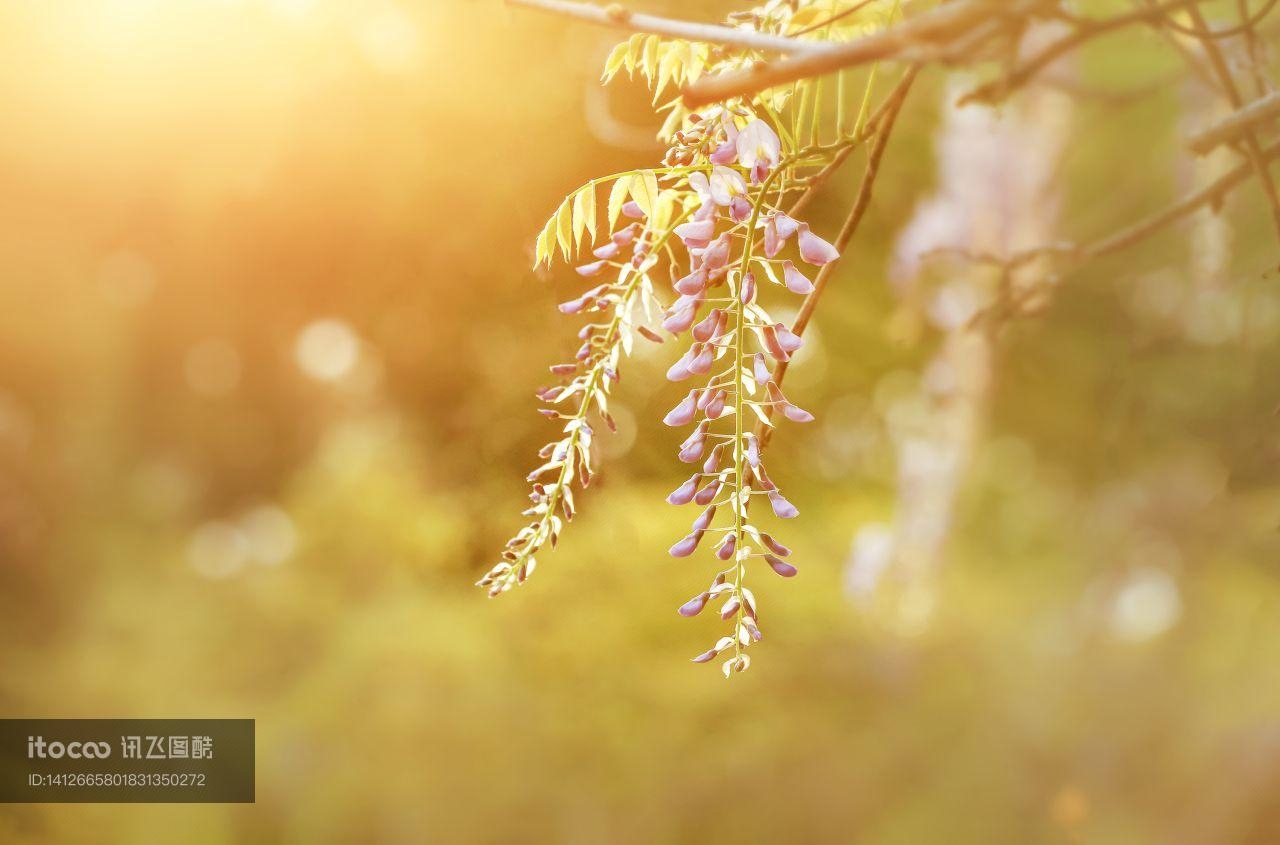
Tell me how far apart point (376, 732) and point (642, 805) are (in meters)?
0.43

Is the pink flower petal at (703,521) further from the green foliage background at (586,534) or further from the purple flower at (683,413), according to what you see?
the green foliage background at (586,534)

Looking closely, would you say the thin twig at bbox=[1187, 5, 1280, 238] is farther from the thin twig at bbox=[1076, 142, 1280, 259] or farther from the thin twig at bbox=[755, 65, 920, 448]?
the thin twig at bbox=[755, 65, 920, 448]

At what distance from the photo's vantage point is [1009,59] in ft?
1.29

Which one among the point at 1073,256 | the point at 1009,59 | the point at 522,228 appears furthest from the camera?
the point at 522,228

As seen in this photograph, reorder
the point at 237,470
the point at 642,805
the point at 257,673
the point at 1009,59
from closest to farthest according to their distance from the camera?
1. the point at 1009,59
2. the point at 642,805
3. the point at 257,673
4. the point at 237,470

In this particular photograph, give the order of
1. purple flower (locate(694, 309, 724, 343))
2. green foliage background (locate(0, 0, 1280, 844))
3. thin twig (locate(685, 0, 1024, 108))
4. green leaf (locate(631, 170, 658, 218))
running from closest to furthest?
thin twig (locate(685, 0, 1024, 108)), purple flower (locate(694, 309, 724, 343)), green leaf (locate(631, 170, 658, 218)), green foliage background (locate(0, 0, 1280, 844))

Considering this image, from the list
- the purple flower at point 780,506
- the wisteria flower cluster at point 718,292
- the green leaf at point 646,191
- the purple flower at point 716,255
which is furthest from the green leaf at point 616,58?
the purple flower at point 780,506

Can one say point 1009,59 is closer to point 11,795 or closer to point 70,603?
point 11,795

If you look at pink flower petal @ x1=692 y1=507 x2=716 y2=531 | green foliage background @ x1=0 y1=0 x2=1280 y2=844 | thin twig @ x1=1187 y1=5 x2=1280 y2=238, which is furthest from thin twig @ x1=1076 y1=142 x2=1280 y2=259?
pink flower petal @ x1=692 y1=507 x2=716 y2=531

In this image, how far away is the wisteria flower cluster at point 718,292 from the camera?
55 centimetres

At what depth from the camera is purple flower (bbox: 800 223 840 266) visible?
1.77 feet

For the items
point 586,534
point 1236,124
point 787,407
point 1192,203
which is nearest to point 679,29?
point 787,407

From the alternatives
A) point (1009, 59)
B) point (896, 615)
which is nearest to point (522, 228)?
point (1009, 59)

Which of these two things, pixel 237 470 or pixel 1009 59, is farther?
pixel 237 470
